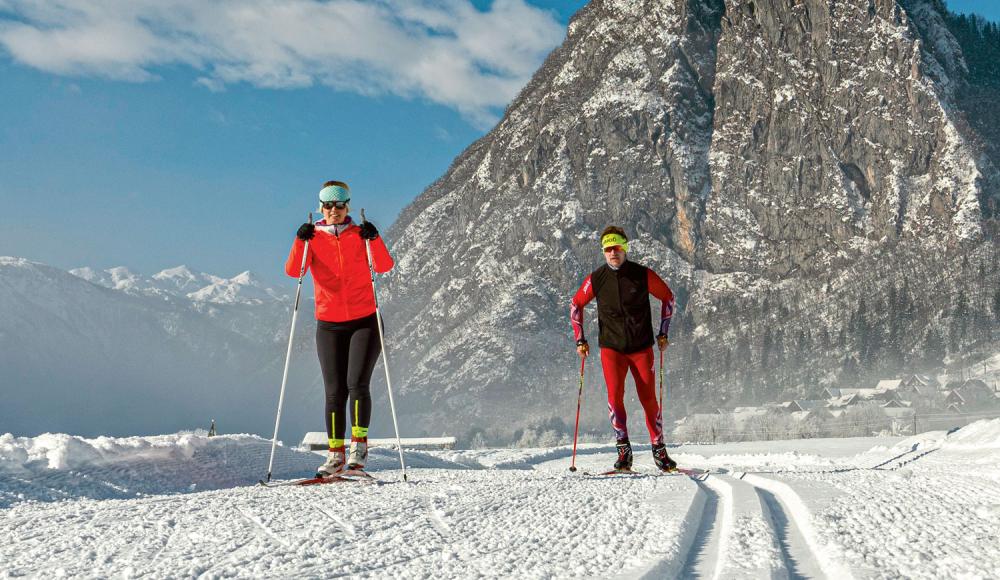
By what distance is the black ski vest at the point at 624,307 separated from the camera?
822 cm

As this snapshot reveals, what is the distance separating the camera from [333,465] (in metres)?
7.01

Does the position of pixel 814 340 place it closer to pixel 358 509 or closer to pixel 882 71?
pixel 882 71

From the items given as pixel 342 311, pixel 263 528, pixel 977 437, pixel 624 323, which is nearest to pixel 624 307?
pixel 624 323

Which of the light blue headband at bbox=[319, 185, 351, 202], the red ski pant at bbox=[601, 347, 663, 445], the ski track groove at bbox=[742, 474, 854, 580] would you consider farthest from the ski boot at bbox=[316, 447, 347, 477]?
the ski track groove at bbox=[742, 474, 854, 580]

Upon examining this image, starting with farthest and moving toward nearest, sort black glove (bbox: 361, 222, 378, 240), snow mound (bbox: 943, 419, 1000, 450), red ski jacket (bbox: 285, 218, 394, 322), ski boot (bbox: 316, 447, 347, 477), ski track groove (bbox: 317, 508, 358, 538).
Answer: snow mound (bbox: 943, 419, 1000, 450) → black glove (bbox: 361, 222, 378, 240) → red ski jacket (bbox: 285, 218, 394, 322) → ski boot (bbox: 316, 447, 347, 477) → ski track groove (bbox: 317, 508, 358, 538)

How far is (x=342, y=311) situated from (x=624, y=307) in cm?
289

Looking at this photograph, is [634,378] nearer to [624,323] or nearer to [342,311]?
[624,323]

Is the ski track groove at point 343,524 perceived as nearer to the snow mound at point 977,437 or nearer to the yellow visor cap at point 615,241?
the yellow visor cap at point 615,241

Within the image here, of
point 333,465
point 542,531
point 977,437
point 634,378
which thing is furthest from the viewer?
point 977,437

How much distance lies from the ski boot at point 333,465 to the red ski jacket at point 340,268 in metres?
1.18

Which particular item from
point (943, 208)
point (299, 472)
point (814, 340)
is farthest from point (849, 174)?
point (299, 472)

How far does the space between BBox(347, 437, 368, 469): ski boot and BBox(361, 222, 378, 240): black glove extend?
6.01 ft

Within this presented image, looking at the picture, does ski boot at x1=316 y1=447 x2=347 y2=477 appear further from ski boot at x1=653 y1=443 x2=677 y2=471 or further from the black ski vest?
ski boot at x1=653 y1=443 x2=677 y2=471

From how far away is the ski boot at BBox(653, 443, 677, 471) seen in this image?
26.9 feet
